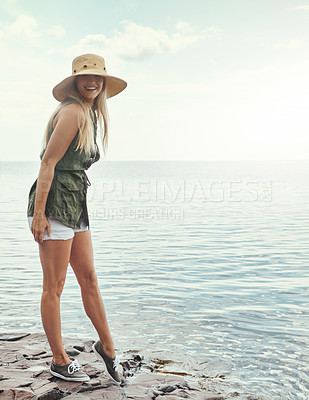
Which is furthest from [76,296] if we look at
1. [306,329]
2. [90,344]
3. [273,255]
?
[273,255]

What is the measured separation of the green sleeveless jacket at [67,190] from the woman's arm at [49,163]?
0.06 meters

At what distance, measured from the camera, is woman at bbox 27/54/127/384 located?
3.33m

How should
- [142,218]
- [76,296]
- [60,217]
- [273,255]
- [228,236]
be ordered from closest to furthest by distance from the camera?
[60,217] → [76,296] → [273,255] → [228,236] → [142,218]

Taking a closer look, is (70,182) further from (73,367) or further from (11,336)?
(11,336)

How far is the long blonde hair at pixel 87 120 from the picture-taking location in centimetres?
340

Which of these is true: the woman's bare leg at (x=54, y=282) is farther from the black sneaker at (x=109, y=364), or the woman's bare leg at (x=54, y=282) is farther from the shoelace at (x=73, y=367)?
the black sneaker at (x=109, y=364)

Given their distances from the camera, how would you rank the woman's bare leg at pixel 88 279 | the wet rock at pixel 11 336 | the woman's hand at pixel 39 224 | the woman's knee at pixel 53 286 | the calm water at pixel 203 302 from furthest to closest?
the wet rock at pixel 11 336
the calm water at pixel 203 302
the woman's bare leg at pixel 88 279
the woman's knee at pixel 53 286
the woman's hand at pixel 39 224

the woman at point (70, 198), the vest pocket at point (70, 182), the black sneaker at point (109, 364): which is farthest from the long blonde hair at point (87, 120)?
the black sneaker at point (109, 364)

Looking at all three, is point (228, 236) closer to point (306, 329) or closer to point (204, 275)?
point (204, 275)

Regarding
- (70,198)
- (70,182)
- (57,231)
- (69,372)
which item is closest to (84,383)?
(69,372)

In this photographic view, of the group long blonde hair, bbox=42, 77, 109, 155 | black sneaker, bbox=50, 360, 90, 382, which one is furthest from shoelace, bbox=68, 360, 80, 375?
long blonde hair, bbox=42, 77, 109, 155

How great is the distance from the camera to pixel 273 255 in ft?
35.8

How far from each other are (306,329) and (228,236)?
333 inches

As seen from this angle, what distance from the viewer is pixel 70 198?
11.3 ft
